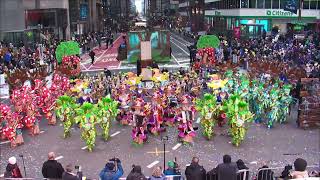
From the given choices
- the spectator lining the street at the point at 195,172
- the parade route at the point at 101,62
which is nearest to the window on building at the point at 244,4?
the parade route at the point at 101,62

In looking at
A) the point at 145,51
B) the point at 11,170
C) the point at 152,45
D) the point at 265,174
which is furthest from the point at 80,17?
the point at 265,174

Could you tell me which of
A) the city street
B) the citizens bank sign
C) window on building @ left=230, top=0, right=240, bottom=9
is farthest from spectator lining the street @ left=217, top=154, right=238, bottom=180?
window on building @ left=230, top=0, right=240, bottom=9

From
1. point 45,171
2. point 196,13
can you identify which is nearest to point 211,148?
point 45,171

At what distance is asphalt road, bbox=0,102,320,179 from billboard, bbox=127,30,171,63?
2051 centimetres

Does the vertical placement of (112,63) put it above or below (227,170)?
above

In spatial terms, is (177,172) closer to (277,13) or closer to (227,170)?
(227,170)

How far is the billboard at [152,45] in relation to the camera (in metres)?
38.1

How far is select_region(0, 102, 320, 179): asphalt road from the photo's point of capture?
47.4 feet

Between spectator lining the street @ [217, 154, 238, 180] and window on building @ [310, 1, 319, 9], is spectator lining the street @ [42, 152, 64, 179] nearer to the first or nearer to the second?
spectator lining the street @ [217, 154, 238, 180]

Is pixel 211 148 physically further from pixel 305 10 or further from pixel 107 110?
pixel 305 10

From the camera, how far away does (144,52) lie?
36094 mm

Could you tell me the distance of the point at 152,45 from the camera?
131 feet

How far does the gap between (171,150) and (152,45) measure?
25.0 meters

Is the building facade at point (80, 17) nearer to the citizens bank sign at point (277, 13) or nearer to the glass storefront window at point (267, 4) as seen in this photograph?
the glass storefront window at point (267, 4)
